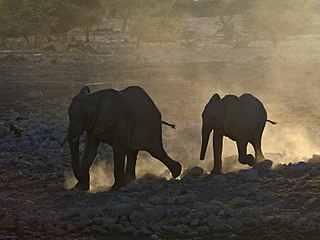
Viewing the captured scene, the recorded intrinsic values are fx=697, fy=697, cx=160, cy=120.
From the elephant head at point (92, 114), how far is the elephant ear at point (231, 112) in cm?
222

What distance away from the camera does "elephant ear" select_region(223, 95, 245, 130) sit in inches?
460

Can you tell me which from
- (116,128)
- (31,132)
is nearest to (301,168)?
(116,128)

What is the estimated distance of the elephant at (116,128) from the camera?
32.1 ft

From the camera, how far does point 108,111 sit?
32.6 feet

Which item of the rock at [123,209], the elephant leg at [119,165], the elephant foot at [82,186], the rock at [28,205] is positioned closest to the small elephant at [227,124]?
the elephant leg at [119,165]

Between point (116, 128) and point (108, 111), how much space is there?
1.14ft

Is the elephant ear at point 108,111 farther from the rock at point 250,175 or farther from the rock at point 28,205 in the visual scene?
the rock at point 250,175

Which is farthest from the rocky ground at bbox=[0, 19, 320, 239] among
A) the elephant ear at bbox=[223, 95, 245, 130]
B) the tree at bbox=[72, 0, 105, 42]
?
the tree at bbox=[72, 0, 105, 42]

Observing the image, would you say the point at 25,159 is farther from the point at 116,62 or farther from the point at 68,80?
the point at 116,62

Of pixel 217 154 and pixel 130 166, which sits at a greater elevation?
pixel 217 154

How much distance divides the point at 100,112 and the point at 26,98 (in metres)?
12.6

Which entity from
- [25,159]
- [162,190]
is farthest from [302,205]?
[25,159]

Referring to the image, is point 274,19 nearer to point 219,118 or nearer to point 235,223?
point 219,118

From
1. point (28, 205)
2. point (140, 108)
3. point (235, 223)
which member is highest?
point (140, 108)
